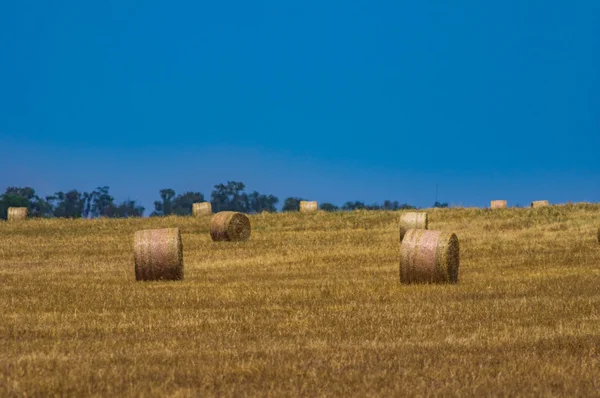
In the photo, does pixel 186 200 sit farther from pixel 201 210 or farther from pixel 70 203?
pixel 201 210

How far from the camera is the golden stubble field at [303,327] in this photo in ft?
35.9

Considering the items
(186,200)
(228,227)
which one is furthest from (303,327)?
(186,200)

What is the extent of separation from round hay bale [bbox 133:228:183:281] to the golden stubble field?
19.9 inches

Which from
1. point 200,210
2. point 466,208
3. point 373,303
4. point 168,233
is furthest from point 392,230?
point 373,303

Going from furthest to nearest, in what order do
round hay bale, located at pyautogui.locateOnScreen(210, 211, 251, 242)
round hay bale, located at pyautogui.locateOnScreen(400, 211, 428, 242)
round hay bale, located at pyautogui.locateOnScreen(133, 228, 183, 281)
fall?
round hay bale, located at pyautogui.locateOnScreen(400, 211, 428, 242) → round hay bale, located at pyautogui.locateOnScreen(210, 211, 251, 242) → round hay bale, located at pyautogui.locateOnScreen(133, 228, 183, 281)

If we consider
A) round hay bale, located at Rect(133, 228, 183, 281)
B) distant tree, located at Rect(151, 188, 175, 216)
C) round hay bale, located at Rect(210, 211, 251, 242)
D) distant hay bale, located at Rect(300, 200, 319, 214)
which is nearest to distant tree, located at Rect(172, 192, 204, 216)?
distant tree, located at Rect(151, 188, 175, 216)

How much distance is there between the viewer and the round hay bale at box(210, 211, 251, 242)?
38.9 meters

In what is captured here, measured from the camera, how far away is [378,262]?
30.1 meters

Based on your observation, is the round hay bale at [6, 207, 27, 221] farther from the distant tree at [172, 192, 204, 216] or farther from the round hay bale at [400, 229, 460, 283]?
the distant tree at [172, 192, 204, 216]

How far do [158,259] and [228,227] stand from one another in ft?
47.8

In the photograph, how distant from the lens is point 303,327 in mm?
15258

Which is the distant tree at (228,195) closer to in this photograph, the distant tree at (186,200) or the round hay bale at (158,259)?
the distant tree at (186,200)

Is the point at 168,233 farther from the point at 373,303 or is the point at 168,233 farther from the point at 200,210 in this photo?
the point at 200,210

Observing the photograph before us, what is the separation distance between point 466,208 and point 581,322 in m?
35.8
